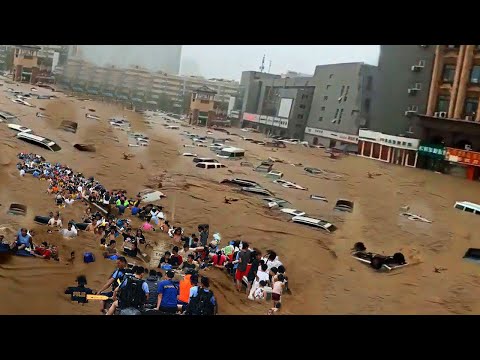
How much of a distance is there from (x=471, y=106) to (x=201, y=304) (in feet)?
6.29

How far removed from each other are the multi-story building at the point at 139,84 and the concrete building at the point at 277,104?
12cm

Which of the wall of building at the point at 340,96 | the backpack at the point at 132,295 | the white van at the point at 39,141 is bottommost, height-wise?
the backpack at the point at 132,295

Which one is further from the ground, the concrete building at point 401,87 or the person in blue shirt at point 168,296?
the concrete building at point 401,87

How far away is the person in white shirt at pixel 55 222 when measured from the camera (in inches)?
110

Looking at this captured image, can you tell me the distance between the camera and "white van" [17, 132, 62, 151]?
2.84 meters

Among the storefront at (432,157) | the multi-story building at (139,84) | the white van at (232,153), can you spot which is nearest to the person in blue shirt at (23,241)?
the multi-story building at (139,84)

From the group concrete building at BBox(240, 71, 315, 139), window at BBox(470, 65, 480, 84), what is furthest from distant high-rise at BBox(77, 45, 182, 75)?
window at BBox(470, 65, 480, 84)

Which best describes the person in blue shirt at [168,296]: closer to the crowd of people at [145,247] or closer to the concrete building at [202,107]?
the crowd of people at [145,247]

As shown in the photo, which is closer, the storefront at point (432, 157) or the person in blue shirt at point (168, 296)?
the person in blue shirt at point (168, 296)

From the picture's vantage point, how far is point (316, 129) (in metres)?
2.91

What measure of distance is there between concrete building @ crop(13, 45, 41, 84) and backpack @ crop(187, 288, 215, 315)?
1594 mm

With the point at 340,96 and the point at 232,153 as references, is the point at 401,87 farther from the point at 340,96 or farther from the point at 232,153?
the point at 232,153
